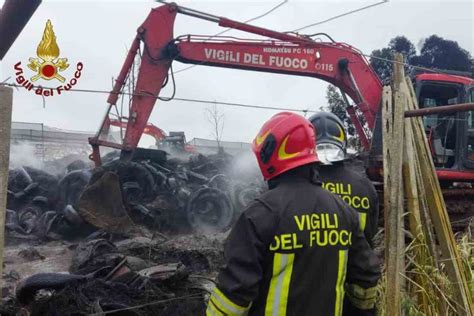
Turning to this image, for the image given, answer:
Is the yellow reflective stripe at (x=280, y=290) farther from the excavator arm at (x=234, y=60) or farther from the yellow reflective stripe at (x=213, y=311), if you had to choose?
the excavator arm at (x=234, y=60)

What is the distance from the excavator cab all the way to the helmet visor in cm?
526

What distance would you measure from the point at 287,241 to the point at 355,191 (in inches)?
42.2

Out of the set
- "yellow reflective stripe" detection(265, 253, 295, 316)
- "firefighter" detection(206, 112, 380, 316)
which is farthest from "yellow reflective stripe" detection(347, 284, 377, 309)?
"yellow reflective stripe" detection(265, 253, 295, 316)

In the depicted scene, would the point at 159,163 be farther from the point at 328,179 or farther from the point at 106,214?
the point at 328,179

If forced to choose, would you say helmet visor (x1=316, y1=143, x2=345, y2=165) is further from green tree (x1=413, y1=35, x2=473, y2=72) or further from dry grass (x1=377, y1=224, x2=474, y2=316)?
green tree (x1=413, y1=35, x2=473, y2=72)

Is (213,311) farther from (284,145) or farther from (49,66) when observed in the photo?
(49,66)

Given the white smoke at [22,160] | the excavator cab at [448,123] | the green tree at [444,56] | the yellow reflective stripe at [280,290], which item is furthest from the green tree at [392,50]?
the yellow reflective stripe at [280,290]

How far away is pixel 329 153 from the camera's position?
2832mm

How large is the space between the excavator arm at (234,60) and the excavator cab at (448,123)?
1.09 meters

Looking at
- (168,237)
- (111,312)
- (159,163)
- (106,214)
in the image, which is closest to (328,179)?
(111,312)

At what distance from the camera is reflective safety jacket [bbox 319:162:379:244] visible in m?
2.69

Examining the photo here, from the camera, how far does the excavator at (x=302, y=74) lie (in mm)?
7672

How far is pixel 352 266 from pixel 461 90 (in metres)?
6.54

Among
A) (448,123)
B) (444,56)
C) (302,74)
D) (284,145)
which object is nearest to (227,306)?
(284,145)
